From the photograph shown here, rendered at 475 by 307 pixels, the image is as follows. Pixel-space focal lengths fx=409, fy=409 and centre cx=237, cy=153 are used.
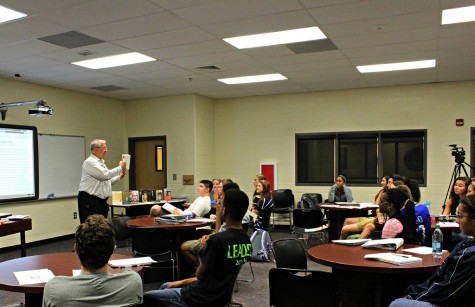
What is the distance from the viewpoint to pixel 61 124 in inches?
307

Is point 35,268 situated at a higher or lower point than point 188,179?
lower

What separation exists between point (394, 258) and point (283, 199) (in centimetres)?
566

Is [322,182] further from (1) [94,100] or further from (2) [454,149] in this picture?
(1) [94,100]

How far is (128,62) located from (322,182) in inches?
186

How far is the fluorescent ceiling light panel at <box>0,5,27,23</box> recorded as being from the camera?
387 cm

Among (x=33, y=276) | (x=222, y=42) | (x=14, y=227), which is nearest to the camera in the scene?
(x=33, y=276)

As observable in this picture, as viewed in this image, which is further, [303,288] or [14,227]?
[14,227]

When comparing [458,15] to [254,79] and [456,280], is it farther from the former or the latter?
[254,79]

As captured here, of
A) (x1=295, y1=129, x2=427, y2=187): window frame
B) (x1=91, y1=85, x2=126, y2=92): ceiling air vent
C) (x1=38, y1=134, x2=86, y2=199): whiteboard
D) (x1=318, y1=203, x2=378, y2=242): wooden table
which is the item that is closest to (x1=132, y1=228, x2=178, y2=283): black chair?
(x1=318, y1=203, x2=378, y2=242): wooden table

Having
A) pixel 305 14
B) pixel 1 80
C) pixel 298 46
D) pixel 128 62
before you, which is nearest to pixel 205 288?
pixel 305 14

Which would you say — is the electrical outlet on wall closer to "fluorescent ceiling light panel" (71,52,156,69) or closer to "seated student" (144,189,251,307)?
"fluorescent ceiling light panel" (71,52,156,69)

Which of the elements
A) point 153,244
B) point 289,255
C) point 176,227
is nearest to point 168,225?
point 176,227

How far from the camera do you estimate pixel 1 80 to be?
677 centimetres

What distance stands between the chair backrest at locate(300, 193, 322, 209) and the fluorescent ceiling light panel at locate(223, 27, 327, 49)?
11.0 ft
